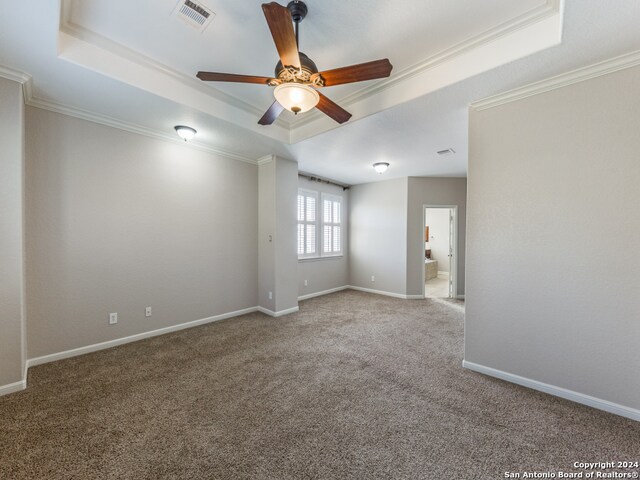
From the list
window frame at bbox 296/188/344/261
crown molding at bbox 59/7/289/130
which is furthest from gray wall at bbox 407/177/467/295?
crown molding at bbox 59/7/289/130

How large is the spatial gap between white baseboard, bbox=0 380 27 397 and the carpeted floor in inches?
4.9

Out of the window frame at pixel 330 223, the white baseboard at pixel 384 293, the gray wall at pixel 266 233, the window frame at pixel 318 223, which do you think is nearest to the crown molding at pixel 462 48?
the gray wall at pixel 266 233

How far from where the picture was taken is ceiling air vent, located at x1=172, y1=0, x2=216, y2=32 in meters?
1.90

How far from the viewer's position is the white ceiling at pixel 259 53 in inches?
74.2

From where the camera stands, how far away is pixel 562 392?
7.50 feet

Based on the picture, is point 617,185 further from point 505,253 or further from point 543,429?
point 543,429

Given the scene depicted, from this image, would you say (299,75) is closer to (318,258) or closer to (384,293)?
(318,258)

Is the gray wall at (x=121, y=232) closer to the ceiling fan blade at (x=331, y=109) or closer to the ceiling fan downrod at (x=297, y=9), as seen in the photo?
the ceiling fan blade at (x=331, y=109)

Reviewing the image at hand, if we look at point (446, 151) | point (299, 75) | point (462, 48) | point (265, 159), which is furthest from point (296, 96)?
point (446, 151)

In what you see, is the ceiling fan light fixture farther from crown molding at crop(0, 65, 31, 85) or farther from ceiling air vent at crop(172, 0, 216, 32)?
crown molding at crop(0, 65, 31, 85)

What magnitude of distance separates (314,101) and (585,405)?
3.28m

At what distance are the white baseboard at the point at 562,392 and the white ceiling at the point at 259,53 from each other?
2669 millimetres

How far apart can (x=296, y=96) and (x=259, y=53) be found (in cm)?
79

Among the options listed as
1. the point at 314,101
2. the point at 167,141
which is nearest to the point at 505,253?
the point at 314,101
